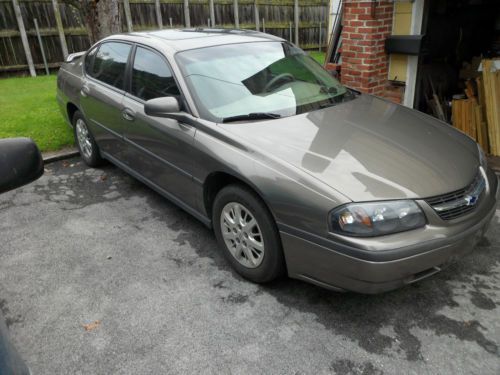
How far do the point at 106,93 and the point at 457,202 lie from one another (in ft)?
11.4

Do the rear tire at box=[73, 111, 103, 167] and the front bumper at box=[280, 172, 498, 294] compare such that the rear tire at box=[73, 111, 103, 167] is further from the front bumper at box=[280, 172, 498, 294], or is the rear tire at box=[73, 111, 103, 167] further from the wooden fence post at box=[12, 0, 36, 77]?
the wooden fence post at box=[12, 0, 36, 77]

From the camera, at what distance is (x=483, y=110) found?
207 inches

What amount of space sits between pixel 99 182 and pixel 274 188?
308 centimetres

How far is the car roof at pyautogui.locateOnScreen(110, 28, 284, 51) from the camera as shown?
372 cm

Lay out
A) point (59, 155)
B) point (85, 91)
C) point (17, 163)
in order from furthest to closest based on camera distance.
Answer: point (59, 155)
point (85, 91)
point (17, 163)

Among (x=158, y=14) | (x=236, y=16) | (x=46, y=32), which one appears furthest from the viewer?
(x=236, y=16)

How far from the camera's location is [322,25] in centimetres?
1544

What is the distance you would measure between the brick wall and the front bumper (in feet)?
10.8

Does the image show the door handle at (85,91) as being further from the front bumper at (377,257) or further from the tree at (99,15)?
the front bumper at (377,257)

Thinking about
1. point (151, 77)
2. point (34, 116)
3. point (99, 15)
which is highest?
point (99, 15)

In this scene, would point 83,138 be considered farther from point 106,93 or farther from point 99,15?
point 99,15

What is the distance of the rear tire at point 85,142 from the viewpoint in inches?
201

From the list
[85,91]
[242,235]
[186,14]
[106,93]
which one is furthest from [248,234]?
[186,14]

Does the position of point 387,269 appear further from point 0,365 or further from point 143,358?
point 0,365
